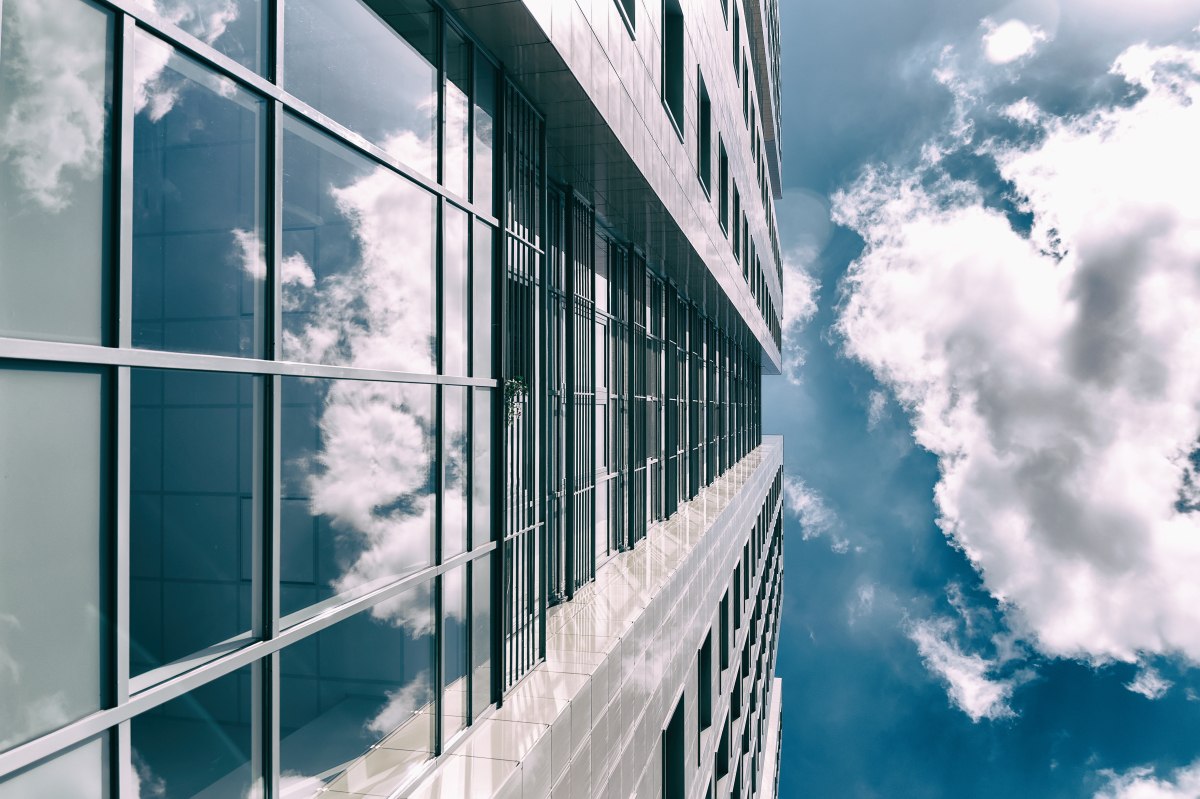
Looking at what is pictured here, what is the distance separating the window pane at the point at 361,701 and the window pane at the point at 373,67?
13.0 ft

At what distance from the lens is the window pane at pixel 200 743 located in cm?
364

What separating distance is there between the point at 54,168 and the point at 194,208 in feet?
2.49

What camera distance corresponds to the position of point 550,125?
950 centimetres

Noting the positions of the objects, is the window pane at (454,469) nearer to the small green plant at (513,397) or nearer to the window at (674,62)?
the small green plant at (513,397)

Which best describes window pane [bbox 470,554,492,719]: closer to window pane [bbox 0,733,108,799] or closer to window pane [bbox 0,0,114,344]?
window pane [bbox 0,733,108,799]

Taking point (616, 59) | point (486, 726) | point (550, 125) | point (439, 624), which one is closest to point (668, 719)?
point (486, 726)

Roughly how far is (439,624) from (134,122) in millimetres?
4769

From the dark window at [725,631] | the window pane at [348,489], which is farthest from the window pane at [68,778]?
the dark window at [725,631]

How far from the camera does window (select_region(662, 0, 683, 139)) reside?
14070mm

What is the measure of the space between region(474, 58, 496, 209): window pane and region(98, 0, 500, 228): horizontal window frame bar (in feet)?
3.05

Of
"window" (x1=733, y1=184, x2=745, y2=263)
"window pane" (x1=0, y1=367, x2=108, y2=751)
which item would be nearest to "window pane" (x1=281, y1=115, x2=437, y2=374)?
"window pane" (x1=0, y1=367, x2=108, y2=751)

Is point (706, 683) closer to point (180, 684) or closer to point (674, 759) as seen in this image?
point (674, 759)

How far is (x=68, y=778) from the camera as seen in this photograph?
3184 mm

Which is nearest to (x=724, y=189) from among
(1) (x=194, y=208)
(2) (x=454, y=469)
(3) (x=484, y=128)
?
(3) (x=484, y=128)
